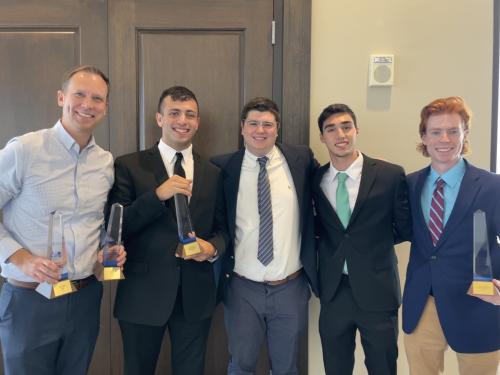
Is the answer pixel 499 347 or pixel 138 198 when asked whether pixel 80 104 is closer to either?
pixel 138 198

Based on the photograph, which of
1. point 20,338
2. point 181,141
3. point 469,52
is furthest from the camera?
point 469,52

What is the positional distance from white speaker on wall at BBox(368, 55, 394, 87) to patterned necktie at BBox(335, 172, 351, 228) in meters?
0.72

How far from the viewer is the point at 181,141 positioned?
1.81 meters

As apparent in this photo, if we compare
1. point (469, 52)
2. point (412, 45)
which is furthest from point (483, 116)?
point (412, 45)

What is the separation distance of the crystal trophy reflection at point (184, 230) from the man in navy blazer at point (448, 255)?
3.14 feet

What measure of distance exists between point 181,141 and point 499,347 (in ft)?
5.16

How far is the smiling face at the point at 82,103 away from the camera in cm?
162

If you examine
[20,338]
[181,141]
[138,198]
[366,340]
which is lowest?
[366,340]

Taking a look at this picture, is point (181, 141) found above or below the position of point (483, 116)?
below

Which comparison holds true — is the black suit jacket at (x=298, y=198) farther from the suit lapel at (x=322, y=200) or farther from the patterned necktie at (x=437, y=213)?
the patterned necktie at (x=437, y=213)

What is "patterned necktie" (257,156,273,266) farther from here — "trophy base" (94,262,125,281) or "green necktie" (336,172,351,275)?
"trophy base" (94,262,125,281)

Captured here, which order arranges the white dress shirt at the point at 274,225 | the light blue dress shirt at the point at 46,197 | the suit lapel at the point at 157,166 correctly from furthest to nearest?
the white dress shirt at the point at 274,225 → the suit lapel at the point at 157,166 → the light blue dress shirt at the point at 46,197

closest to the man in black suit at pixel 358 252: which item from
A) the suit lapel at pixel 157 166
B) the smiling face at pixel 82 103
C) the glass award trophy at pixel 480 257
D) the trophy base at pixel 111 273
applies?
the glass award trophy at pixel 480 257

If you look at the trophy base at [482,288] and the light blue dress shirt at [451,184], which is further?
the light blue dress shirt at [451,184]
